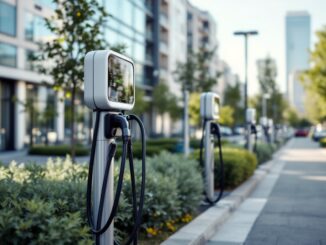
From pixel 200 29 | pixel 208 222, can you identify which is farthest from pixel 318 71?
pixel 200 29

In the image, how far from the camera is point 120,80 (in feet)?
14.5

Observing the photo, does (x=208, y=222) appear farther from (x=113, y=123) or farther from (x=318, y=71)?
(x=318, y=71)

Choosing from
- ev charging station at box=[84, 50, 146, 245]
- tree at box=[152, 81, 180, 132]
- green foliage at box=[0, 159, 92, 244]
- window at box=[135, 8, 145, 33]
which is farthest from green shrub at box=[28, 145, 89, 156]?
window at box=[135, 8, 145, 33]

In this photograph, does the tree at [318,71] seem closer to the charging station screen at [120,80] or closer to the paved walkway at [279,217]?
the paved walkway at [279,217]

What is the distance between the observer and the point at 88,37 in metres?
10.3

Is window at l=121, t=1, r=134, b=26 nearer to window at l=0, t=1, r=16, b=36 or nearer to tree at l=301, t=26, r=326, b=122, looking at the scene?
window at l=0, t=1, r=16, b=36

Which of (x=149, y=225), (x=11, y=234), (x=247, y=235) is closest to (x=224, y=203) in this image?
(x=247, y=235)

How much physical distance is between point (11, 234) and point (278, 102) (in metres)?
54.3

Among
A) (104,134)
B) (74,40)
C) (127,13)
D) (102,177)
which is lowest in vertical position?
(102,177)

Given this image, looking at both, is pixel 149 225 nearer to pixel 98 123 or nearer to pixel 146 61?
pixel 98 123

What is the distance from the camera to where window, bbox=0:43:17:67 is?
28203mm

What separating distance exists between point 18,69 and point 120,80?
88.1 feet

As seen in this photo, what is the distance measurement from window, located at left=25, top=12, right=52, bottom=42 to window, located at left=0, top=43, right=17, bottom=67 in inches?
71.9

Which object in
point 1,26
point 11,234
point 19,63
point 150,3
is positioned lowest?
point 11,234
